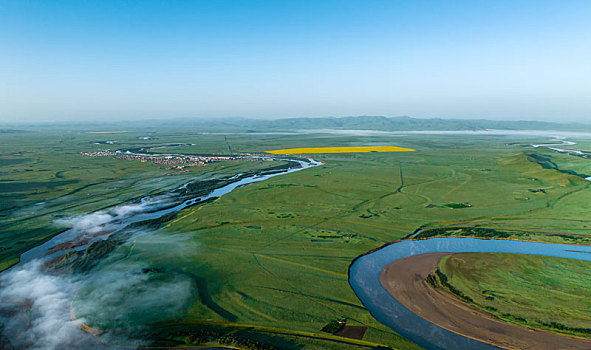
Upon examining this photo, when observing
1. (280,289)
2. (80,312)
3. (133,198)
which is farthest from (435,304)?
(133,198)

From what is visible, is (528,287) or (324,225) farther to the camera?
(324,225)

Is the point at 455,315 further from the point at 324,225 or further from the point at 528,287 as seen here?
the point at 324,225

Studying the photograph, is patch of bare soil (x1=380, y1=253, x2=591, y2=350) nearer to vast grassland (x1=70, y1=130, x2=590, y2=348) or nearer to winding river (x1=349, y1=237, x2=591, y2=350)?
winding river (x1=349, y1=237, x2=591, y2=350)

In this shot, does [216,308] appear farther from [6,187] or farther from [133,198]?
[6,187]

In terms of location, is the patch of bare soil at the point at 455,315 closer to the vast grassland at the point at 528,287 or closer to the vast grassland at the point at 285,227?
the vast grassland at the point at 528,287

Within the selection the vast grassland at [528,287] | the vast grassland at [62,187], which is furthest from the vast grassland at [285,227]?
the vast grassland at [528,287]

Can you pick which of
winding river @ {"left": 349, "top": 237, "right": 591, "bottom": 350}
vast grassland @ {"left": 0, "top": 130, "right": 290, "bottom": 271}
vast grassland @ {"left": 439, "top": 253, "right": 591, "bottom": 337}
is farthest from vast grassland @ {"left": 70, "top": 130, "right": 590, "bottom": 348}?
vast grassland @ {"left": 0, "top": 130, "right": 290, "bottom": 271}

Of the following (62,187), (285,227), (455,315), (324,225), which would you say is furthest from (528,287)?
(62,187)
